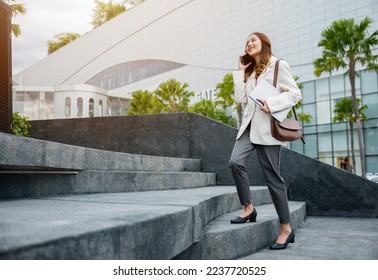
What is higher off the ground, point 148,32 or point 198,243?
point 148,32

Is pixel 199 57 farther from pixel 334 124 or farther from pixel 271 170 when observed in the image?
pixel 271 170

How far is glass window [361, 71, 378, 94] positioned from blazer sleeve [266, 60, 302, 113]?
27620 millimetres

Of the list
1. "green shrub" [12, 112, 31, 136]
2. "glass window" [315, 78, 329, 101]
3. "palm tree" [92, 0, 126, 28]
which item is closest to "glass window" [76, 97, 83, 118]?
"glass window" [315, 78, 329, 101]

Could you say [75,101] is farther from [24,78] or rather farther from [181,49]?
[24,78]

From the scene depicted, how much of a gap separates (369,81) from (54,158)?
95.2 ft

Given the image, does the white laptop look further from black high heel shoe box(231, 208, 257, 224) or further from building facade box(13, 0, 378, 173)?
building facade box(13, 0, 378, 173)

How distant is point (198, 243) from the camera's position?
2.40m

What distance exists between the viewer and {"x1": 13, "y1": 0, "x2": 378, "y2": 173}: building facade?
95.9 ft

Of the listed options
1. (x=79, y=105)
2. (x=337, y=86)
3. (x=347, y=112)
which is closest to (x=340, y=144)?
(x=347, y=112)

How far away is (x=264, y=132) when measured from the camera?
296 cm
